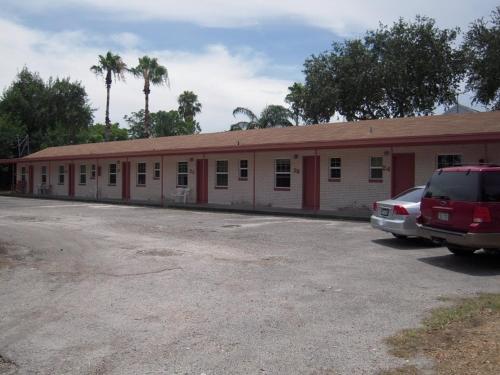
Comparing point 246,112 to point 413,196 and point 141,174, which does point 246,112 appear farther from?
point 413,196

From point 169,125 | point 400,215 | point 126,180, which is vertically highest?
point 169,125

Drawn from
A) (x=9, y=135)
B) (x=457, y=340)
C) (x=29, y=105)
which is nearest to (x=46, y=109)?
(x=29, y=105)

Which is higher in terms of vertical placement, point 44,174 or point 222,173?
point 44,174

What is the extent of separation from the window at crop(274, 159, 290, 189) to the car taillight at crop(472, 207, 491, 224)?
1359 centimetres

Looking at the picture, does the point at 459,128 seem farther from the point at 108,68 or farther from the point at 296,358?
the point at 108,68

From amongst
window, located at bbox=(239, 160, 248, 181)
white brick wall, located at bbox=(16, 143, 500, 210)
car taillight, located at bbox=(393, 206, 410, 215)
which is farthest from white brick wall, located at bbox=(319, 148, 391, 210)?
car taillight, located at bbox=(393, 206, 410, 215)

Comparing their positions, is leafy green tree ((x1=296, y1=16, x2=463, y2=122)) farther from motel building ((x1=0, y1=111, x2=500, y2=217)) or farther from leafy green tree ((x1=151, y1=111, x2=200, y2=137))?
leafy green tree ((x1=151, y1=111, x2=200, y2=137))

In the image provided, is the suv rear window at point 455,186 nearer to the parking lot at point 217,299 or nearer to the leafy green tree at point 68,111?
the parking lot at point 217,299

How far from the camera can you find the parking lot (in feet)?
16.2

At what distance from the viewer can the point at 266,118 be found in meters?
42.2

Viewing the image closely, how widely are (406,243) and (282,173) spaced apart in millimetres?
10831

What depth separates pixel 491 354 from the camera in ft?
15.5

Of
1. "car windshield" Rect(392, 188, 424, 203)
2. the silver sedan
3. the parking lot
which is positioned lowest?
the parking lot

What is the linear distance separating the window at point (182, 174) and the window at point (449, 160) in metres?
13.0
